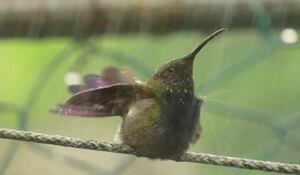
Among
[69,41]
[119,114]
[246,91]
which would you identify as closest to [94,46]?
[69,41]

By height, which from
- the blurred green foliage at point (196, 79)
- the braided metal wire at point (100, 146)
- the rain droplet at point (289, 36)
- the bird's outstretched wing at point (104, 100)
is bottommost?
the blurred green foliage at point (196, 79)

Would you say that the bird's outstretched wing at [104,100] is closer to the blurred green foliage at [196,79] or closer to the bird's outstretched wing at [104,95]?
the bird's outstretched wing at [104,95]

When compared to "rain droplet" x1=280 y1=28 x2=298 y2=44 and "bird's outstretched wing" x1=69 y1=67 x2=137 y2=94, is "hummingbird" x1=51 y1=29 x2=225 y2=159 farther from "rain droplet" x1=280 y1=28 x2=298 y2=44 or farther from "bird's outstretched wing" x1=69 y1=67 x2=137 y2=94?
"rain droplet" x1=280 y1=28 x2=298 y2=44

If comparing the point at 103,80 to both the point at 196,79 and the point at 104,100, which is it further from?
the point at 196,79

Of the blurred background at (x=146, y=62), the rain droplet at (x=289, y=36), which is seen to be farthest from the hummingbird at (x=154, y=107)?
the rain droplet at (x=289, y=36)

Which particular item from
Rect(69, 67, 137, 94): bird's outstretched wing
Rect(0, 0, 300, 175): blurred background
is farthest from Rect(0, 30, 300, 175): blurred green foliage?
Rect(69, 67, 137, 94): bird's outstretched wing

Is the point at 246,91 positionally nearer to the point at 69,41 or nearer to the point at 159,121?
the point at 69,41
